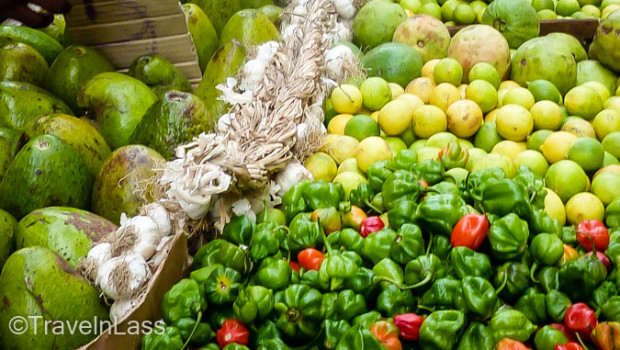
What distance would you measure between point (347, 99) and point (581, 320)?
1804 millimetres

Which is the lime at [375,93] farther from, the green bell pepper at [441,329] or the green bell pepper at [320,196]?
the green bell pepper at [441,329]

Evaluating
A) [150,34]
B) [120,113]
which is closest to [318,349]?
[120,113]

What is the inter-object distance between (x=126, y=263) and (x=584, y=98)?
240 cm

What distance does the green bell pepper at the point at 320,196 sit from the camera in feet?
7.89

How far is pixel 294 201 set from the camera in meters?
2.44

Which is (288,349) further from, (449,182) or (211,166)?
(449,182)

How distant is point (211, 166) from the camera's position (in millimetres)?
2135

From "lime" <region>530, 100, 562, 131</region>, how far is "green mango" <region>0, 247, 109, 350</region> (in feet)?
7.41

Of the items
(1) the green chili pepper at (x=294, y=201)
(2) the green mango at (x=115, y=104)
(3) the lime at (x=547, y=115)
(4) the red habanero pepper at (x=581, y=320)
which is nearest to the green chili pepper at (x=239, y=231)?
(1) the green chili pepper at (x=294, y=201)

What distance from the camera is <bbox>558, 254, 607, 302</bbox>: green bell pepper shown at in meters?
1.84

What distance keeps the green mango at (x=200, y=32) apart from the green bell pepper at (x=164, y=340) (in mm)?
2373

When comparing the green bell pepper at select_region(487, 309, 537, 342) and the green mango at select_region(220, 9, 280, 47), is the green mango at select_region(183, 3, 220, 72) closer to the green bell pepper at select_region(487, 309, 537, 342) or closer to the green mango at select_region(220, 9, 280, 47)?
the green mango at select_region(220, 9, 280, 47)

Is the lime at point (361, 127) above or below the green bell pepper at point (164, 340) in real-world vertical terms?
below

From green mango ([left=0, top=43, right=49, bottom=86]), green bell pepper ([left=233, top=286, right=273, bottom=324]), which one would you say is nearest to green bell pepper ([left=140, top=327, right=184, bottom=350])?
green bell pepper ([left=233, top=286, right=273, bottom=324])
